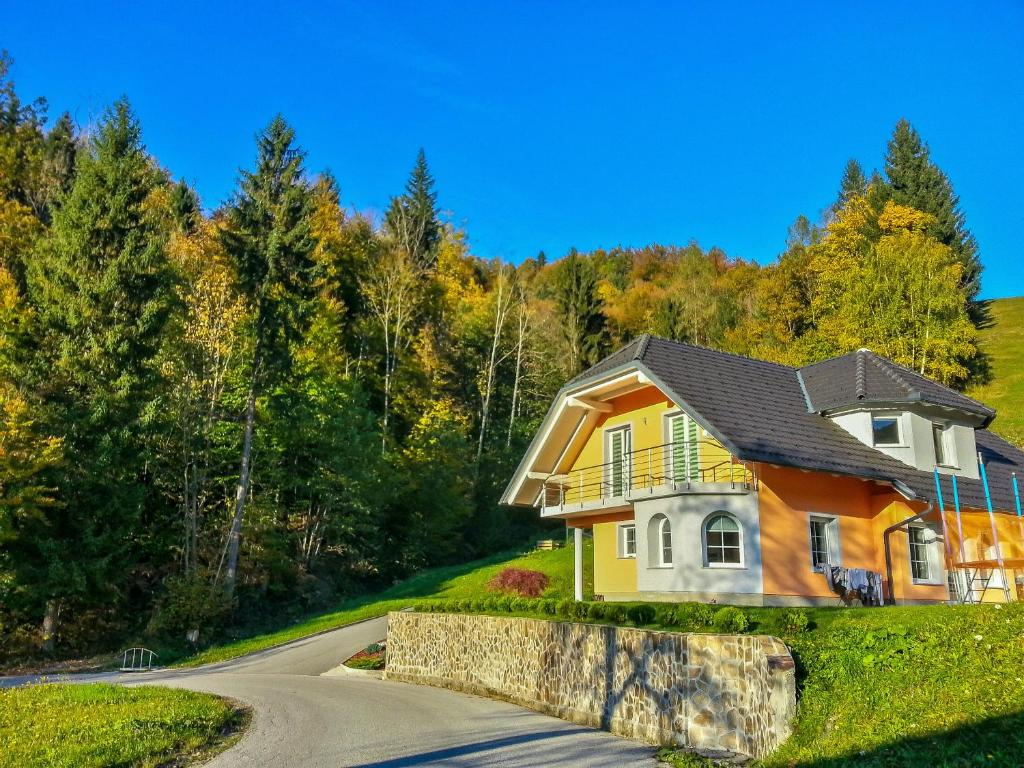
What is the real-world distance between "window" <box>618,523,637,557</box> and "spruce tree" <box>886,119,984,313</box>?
4078 centimetres

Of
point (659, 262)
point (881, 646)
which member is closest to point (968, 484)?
point (881, 646)

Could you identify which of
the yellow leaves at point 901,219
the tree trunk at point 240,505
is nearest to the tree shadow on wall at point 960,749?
the tree trunk at point 240,505

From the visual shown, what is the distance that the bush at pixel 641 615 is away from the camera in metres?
12.2

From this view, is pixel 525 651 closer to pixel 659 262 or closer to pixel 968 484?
pixel 968 484

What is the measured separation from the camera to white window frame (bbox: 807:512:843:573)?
55.4ft

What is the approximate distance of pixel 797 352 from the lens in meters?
40.2

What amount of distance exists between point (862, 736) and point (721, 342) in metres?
42.7

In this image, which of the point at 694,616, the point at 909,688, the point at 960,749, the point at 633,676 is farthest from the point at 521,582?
the point at 960,749

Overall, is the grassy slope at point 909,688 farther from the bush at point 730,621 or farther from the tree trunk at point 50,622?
the tree trunk at point 50,622

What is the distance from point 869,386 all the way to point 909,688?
43.0 feet

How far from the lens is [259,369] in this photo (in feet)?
85.7

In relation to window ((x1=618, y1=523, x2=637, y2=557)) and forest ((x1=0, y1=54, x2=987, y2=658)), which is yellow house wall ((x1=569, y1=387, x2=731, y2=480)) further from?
forest ((x1=0, y1=54, x2=987, y2=658))

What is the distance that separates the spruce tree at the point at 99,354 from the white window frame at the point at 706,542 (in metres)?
17.4

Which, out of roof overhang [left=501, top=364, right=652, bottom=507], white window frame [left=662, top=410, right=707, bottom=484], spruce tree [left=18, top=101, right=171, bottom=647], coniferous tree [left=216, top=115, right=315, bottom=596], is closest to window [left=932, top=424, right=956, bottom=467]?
white window frame [left=662, top=410, right=707, bottom=484]
